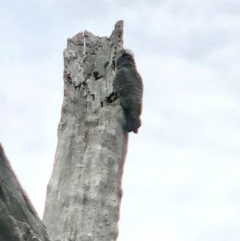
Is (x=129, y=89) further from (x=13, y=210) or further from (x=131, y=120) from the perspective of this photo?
(x=13, y=210)

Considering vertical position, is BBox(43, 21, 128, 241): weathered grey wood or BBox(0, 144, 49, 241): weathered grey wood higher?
BBox(43, 21, 128, 241): weathered grey wood

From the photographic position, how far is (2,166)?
4.71 metres

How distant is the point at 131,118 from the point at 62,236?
1.02 meters

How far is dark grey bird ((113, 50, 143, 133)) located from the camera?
6.77 m

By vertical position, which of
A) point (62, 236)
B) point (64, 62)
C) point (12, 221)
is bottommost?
point (12, 221)

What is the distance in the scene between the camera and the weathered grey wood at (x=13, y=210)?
15.4 ft

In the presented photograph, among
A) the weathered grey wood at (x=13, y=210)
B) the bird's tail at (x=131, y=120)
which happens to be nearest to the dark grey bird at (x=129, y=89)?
the bird's tail at (x=131, y=120)

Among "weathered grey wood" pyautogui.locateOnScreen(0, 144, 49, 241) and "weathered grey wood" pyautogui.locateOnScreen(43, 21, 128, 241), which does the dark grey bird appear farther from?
"weathered grey wood" pyautogui.locateOnScreen(0, 144, 49, 241)

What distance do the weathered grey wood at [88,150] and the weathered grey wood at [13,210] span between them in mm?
1319

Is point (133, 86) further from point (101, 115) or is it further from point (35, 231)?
point (35, 231)

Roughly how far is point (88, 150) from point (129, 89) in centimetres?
50

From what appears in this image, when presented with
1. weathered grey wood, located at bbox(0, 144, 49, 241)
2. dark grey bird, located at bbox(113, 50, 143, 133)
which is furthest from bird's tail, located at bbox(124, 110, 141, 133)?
weathered grey wood, located at bbox(0, 144, 49, 241)

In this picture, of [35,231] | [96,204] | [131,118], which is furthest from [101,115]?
[35,231]

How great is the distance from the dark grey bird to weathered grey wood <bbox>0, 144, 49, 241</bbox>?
6.36ft
